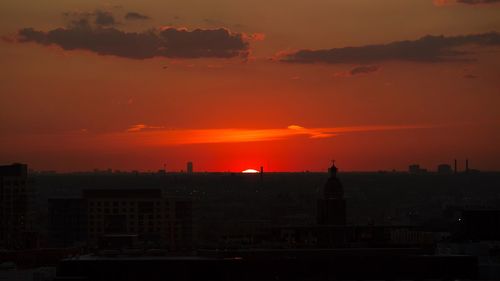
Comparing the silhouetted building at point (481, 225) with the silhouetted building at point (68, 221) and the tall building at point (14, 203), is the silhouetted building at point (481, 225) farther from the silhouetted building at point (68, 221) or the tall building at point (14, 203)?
the silhouetted building at point (68, 221)

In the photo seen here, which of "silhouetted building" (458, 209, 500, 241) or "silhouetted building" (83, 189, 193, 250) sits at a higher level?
"silhouetted building" (83, 189, 193, 250)

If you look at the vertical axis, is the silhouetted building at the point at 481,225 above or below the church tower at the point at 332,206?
below

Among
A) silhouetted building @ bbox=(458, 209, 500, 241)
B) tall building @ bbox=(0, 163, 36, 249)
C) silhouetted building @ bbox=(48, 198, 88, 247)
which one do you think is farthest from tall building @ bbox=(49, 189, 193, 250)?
silhouetted building @ bbox=(458, 209, 500, 241)

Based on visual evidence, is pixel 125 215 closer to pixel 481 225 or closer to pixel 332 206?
pixel 332 206

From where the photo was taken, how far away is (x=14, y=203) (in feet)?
305

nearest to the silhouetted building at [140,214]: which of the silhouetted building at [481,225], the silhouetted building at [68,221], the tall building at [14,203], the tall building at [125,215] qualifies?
the tall building at [125,215]

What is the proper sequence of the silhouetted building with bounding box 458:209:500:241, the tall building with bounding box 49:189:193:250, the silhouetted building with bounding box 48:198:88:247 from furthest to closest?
the silhouetted building with bounding box 48:198:88:247, the tall building with bounding box 49:189:193:250, the silhouetted building with bounding box 458:209:500:241

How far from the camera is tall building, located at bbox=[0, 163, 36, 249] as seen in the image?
3531 inches

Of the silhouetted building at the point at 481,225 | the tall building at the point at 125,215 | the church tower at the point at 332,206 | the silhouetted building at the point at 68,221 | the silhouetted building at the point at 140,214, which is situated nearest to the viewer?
the silhouetted building at the point at 481,225

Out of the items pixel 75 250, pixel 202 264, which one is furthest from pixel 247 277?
pixel 75 250

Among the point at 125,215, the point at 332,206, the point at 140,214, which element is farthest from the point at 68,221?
the point at 332,206

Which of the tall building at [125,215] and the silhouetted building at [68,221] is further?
the silhouetted building at [68,221]

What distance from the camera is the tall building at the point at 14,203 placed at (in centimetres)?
8969

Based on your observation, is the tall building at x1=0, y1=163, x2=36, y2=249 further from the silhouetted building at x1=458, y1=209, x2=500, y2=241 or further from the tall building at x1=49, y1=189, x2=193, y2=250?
the silhouetted building at x1=458, y1=209, x2=500, y2=241
